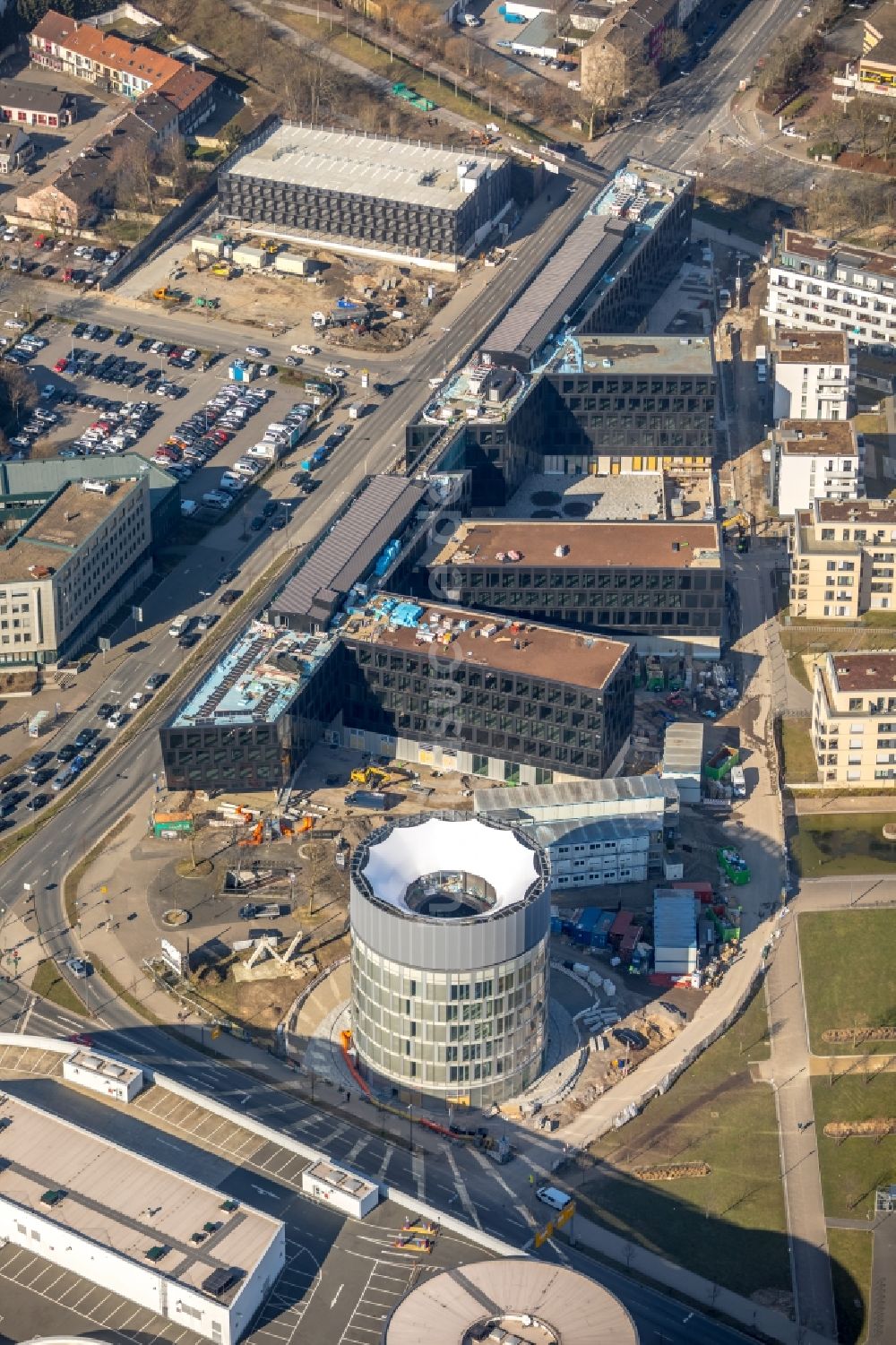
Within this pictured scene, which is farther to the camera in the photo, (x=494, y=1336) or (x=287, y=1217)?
(x=287, y=1217)

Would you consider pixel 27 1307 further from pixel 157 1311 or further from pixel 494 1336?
pixel 494 1336

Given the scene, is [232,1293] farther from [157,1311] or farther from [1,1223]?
[1,1223]

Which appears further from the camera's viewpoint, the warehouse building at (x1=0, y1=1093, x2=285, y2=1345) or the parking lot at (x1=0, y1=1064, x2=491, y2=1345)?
the parking lot at (x1=0, y1=1064, x2=491, y2=1345)

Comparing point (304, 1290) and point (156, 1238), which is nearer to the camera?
point (304, 1290)

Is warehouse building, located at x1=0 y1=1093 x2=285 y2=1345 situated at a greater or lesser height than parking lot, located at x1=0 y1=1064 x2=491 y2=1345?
greater

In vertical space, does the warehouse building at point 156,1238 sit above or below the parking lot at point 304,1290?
above

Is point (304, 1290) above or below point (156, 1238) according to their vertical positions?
below

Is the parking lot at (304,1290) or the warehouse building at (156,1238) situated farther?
the parking lot at (304,1290)

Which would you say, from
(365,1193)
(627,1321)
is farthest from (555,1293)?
(365,1193)
